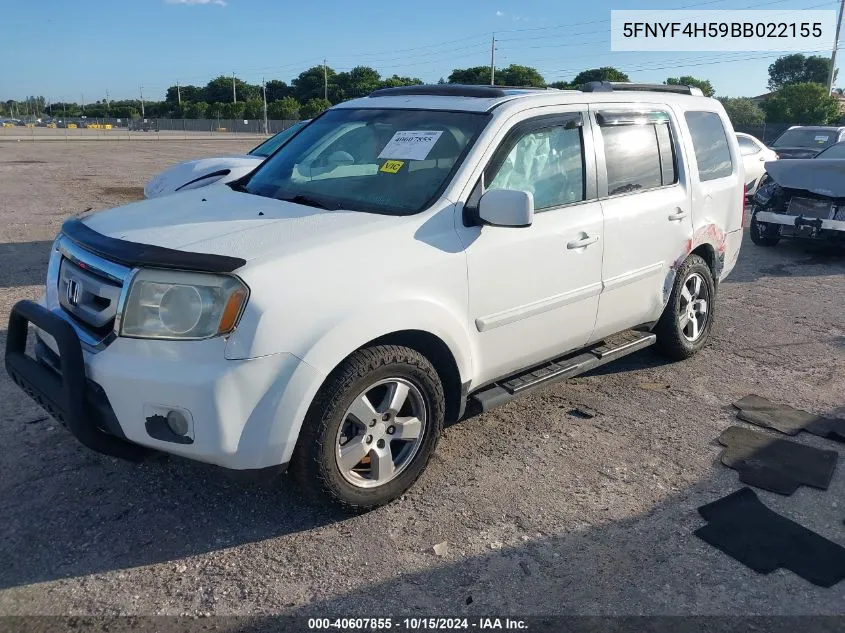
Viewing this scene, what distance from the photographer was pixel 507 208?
3293 mm

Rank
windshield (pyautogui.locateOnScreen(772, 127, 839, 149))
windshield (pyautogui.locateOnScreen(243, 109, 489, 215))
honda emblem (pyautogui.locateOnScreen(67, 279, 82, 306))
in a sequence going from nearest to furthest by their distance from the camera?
1. honda emblem (pyautogui.locateOnScreen(67, 279, 82, 306))
2. windshield (pyautogui.locateOnScreen(243, 109, 489, 215))
3. windshield (pyautogui.locateOnScreen(772, 127, 839, 149))

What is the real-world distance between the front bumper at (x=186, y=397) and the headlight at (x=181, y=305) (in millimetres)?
51

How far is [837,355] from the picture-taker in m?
5.63

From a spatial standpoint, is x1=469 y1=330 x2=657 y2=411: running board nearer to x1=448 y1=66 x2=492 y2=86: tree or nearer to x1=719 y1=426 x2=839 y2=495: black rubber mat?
x1=719 y1=426 x2=839 y2=495: black rubber mat

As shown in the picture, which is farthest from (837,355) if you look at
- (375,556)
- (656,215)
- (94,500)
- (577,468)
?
(94,500)

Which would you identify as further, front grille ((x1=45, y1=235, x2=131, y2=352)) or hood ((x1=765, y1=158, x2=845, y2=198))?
hood ((x1=765, y1=158, x2=845, y2=198))

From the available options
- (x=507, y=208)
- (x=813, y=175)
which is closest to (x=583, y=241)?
(x=507, y=208)

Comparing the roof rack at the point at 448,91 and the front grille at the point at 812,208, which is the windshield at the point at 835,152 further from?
the roof rack at the point at 448,91

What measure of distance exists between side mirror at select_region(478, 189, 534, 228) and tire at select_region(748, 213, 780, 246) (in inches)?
308

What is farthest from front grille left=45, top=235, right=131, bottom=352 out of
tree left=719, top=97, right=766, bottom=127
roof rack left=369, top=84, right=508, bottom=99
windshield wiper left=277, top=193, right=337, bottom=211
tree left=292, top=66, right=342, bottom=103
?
tree left=292, top=66, right=342, bottom=103

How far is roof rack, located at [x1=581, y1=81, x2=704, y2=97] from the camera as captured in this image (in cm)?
466

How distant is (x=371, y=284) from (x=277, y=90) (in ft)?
377

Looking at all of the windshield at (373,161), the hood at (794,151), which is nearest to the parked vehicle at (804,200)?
the hood at (794,151)

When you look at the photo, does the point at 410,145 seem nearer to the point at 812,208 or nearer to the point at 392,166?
the point at 392,166
